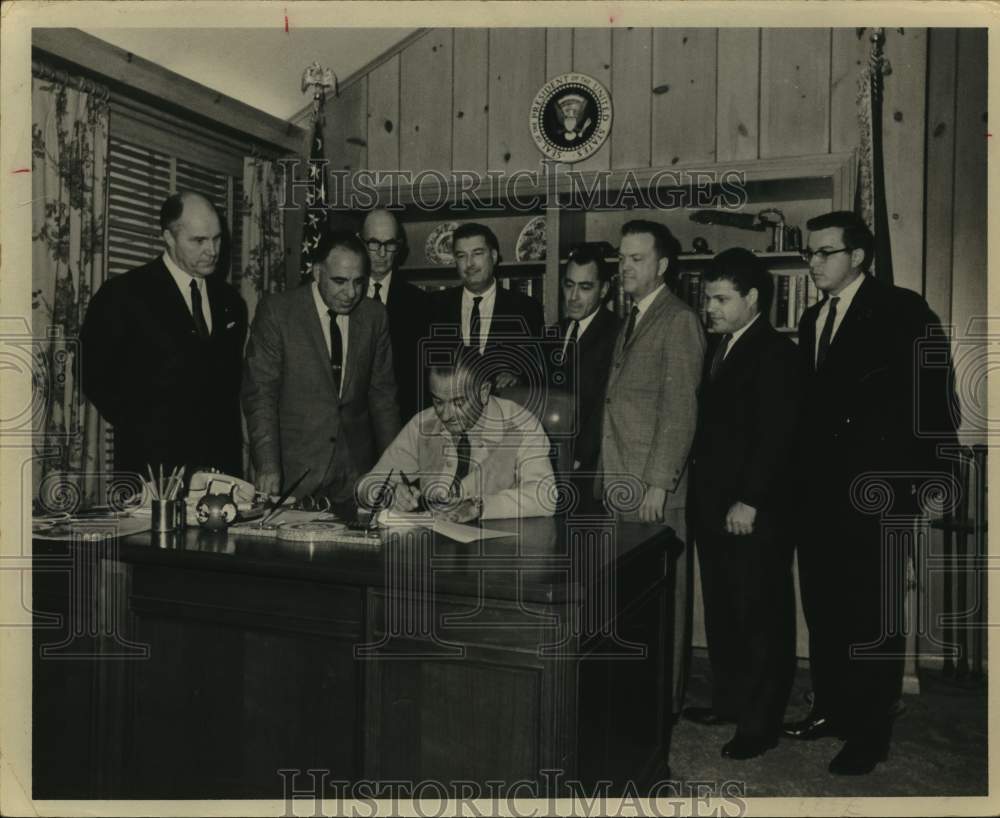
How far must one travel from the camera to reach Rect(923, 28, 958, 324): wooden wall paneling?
3789 millimetres

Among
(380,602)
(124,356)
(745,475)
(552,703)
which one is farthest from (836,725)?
(124,356)

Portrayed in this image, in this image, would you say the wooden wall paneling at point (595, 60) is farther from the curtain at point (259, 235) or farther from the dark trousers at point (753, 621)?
the dark trousers at point (753, 621)

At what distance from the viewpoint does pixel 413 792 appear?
2098 mm

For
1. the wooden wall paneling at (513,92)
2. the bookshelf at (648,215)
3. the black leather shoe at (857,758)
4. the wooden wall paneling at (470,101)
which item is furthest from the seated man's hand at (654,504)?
the wooden wall paneling at (470,101)

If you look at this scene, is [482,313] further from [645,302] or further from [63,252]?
[63,252]

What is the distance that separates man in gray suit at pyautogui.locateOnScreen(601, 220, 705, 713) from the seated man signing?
0.52 meters

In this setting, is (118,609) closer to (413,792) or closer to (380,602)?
(380,602)

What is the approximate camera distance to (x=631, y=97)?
4426 millimetres

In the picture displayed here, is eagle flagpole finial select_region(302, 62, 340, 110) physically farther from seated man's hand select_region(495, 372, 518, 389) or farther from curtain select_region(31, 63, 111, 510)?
seated man's hand select_region(495, 372, 518, 389)

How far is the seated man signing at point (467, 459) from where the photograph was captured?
266cm

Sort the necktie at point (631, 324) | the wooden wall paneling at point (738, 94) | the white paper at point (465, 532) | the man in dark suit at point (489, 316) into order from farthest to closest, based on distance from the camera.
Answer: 1. the wooden wall paneling at point (738, 94)
2. the man in dark suit at point (489, 316)
3. the necktie at point (631, 324)
4. the white paper at point (465, 532)

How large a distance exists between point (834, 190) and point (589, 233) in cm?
120

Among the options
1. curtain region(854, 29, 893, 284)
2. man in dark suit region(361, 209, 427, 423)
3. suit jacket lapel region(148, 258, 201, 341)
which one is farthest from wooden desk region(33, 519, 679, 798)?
curtain region(854, 29, 893, 284)

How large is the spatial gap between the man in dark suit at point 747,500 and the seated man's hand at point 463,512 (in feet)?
3.03
